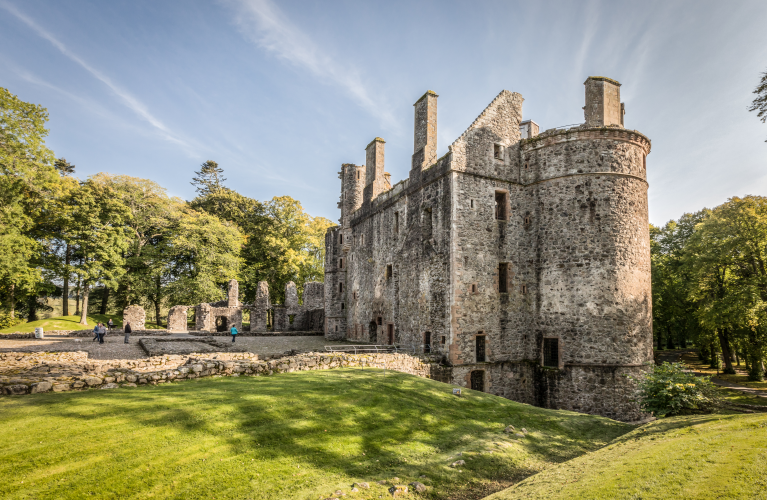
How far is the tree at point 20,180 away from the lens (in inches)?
1112

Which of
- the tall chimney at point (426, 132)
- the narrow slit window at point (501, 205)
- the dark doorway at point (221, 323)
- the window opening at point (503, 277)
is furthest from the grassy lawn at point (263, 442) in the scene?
the dark doorway at point (221, 323)

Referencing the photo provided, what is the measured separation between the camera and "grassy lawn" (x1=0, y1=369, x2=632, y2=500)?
22.2ft

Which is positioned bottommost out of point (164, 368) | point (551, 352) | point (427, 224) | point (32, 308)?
point (551, 352)

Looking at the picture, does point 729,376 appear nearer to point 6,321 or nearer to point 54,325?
point 54,325

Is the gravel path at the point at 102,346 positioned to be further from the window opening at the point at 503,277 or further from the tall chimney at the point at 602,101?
the tall chimney at the point at 602,101

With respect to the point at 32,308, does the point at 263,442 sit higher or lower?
lower

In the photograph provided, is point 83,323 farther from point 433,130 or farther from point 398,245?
point 433,130

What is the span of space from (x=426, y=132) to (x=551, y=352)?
551 inches

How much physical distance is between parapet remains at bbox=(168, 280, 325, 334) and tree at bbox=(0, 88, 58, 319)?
1132cm

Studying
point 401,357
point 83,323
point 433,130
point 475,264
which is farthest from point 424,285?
point 83,323

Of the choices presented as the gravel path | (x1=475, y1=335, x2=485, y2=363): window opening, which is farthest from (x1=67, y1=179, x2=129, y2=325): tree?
(x1=475, y1=335, x2=485, y2=363): window opening

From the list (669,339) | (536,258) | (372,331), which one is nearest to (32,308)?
(372,331)

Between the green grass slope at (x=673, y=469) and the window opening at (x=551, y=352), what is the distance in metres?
11.3

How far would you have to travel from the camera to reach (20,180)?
30438 millimetres
